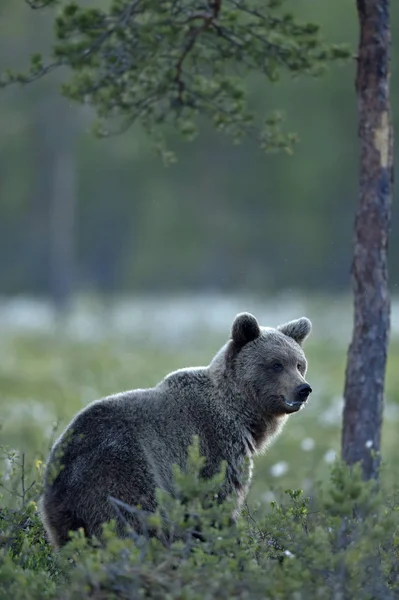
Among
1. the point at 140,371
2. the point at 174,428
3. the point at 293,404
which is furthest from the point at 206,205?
the point at 174,428

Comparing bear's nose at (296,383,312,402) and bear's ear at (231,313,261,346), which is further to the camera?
bear's ear at (231,313,261,346)

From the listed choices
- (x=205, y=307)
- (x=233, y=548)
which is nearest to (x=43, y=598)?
(x=233, y=548)

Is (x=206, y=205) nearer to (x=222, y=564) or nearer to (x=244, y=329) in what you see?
(x=244, y=329)

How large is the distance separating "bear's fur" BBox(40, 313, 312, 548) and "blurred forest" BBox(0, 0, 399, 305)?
84.4 ft

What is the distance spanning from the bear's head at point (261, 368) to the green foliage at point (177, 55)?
6.06 ft

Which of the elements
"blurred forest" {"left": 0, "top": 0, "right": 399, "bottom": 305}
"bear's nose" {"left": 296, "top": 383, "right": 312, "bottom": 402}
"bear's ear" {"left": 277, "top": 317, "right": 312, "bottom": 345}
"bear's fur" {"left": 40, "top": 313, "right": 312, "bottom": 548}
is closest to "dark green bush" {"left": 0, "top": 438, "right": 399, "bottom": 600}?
"bear's fur" {"left": 40, "top": 313, "right": 312, "bottom": 548}

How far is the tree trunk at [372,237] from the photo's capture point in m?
7.68

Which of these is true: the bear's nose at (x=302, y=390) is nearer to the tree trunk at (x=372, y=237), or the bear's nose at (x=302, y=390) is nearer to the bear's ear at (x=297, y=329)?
the bear's ear at (x=297, y=329)

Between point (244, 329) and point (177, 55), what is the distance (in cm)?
237

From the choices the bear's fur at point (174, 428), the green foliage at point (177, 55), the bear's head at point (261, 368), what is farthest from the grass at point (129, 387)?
the green foliage at point (177, 55)

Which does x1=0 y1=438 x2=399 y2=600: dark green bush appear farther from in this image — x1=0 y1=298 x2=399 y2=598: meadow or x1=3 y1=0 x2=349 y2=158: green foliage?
x1=3 y1=0 x2=349 y2=158: green foliage

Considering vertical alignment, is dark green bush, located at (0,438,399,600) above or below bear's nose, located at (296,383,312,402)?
below

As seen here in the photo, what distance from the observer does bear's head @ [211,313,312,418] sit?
6730 mm

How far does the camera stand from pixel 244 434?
6773mm
